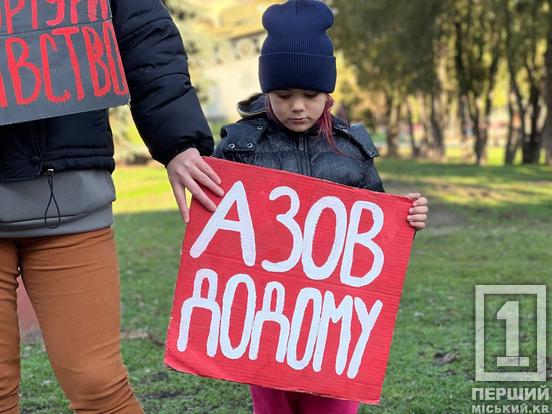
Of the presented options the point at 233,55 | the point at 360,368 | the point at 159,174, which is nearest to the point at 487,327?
the point at 360,368

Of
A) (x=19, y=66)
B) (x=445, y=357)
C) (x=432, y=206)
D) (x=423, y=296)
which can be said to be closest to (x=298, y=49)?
(x=19, y=66)

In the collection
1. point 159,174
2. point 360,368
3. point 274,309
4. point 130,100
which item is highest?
point 130,100

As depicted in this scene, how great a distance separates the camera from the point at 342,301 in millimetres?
2799

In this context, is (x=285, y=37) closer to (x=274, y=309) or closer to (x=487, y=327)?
(x=274, y=309)

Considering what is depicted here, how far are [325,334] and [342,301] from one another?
0.11 meters

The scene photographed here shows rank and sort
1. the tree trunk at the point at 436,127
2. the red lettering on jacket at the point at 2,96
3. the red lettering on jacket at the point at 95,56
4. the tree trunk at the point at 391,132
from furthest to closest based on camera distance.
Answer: the tree trunk at the point at 391,132
the tree trunk at the point at 436,127
the red lettering on jacket at the point at 95,56
the red lettering on jacket at the point at 2,96

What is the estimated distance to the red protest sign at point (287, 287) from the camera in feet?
8.98

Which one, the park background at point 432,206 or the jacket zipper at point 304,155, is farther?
the park background at point 432,206

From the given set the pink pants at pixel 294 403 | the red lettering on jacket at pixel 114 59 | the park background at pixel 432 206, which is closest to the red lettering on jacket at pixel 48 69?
the red lettering on jacket at pixel 114 59

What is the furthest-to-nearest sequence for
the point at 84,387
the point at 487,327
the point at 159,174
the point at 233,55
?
1. the point at 233,55
2. the point at 159,174
3. the point at 487,327
4. the point at 84,387

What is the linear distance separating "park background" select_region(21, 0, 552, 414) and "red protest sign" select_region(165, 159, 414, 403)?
142 centimetres

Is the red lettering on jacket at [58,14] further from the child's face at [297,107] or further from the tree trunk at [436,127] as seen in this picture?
the tree trunk at [436,127]

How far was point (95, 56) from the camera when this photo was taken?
2.34 metres

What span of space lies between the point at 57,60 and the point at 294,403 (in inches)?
57.3
